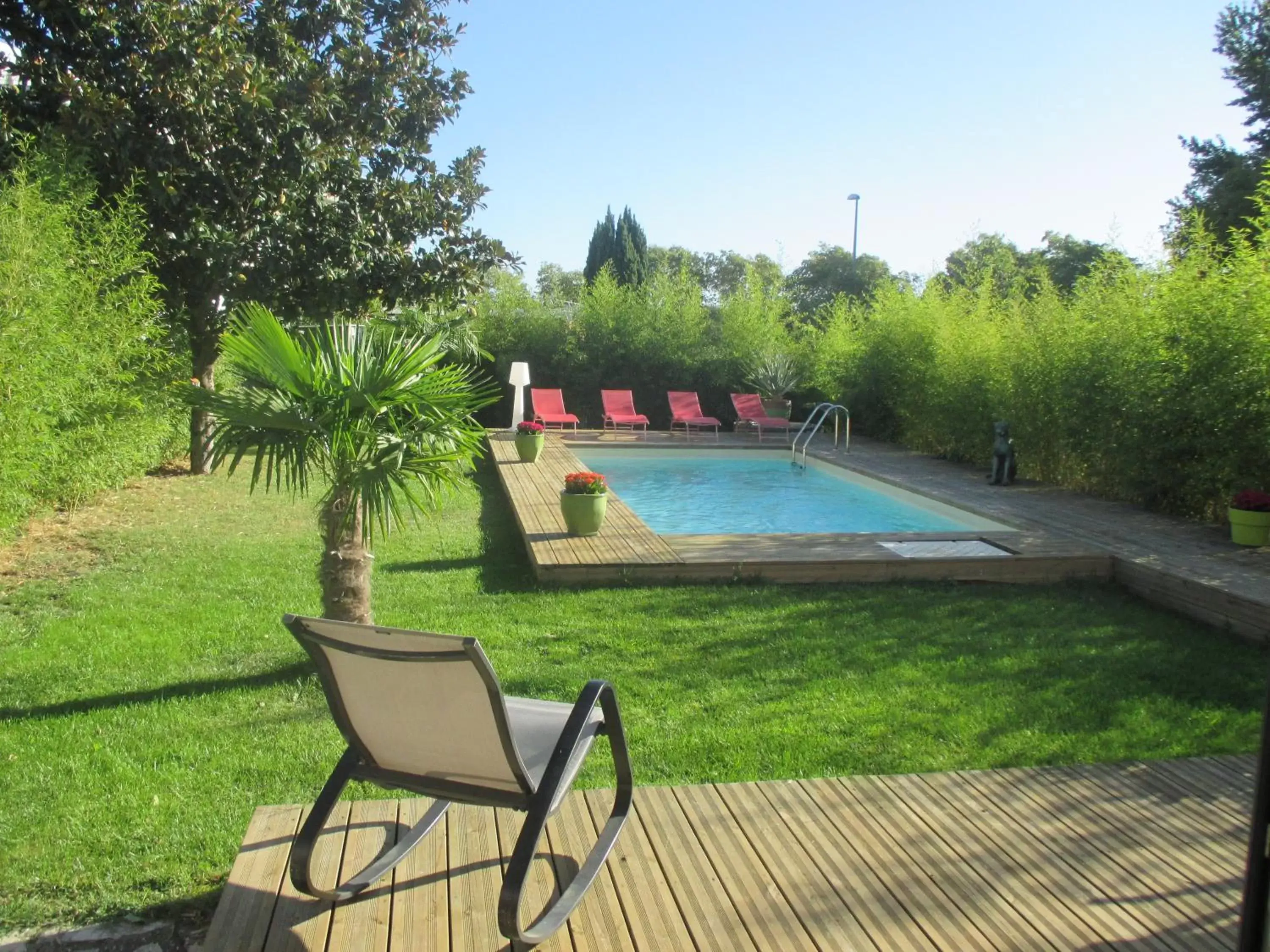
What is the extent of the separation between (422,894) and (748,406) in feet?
49.5

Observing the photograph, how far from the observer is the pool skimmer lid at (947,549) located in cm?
629

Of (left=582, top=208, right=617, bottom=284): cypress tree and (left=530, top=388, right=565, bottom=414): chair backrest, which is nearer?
(left=530, top=388, right=565, bottom=414): chair backrest

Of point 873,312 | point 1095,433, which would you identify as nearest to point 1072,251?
point 873,312

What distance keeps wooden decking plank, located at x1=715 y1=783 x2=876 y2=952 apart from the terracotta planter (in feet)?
48.1

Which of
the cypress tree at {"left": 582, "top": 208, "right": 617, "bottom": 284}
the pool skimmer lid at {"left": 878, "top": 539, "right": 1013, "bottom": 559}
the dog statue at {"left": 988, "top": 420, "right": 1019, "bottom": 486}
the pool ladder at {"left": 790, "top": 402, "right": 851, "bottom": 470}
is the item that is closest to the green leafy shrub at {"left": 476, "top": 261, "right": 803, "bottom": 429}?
the pool ladder at {"left": 790, "top": 402, "right": 851, "bottom": 470}

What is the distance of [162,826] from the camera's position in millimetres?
2736

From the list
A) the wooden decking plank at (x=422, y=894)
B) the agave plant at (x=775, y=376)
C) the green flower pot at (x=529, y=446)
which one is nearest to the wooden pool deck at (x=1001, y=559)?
the green flower pot at (x=529, y=446)

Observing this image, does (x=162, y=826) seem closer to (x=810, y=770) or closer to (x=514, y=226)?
(x=810, y=770)

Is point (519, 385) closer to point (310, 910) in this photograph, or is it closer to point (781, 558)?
point (781, 558)

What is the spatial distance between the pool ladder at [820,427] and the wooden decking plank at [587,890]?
422 inches

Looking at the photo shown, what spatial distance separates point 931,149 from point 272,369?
30.0 ft

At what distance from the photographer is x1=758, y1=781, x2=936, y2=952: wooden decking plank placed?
200 cm

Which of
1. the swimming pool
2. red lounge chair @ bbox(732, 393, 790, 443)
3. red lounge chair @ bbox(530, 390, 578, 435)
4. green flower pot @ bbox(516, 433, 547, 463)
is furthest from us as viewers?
red lounge chair @ bbox(732, 393, 790, 443)

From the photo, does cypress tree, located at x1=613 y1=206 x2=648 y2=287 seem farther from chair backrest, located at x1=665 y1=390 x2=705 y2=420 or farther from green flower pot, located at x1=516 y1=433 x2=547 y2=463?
green flower pot, located at x1=516 y1=433 x2=547 y2=463
